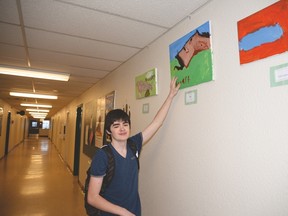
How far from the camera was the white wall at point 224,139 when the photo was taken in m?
1.05

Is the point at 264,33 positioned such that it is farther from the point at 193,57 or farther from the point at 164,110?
the point at 164,110

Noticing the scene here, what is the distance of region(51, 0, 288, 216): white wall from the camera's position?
3.45 ft

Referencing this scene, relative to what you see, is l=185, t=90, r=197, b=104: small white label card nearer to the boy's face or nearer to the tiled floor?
the boy's face

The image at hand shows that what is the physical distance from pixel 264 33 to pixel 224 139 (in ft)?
2.18

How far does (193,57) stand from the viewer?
1612 mm

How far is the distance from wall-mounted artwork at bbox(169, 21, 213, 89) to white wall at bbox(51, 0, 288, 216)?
5cm

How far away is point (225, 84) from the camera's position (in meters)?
1.34

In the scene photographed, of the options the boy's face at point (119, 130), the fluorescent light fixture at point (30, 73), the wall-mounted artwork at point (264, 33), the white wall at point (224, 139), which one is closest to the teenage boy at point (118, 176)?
the boy's face at point (119, 130)

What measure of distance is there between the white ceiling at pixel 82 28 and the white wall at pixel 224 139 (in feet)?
0.77

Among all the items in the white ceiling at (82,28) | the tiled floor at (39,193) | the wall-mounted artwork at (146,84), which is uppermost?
the white ceiling at (82,28)

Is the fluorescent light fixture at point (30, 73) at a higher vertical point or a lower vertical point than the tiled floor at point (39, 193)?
higher

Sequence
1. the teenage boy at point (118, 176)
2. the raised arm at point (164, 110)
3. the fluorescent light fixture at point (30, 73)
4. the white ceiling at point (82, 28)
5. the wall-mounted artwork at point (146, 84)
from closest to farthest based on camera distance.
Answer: the teenage boy at point (118, 176) → the white ceiling at point (82, 28) → the raised arm at point (164, 110) → the wall-mounted artwork at point (146, 84) → the fluorescent light fixture at point (30, 73)

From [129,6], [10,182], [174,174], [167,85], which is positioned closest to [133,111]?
[167,85]

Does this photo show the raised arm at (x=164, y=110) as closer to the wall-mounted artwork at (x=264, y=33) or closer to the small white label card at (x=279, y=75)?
the wall-mounted artwork at (x=264, y=33)
